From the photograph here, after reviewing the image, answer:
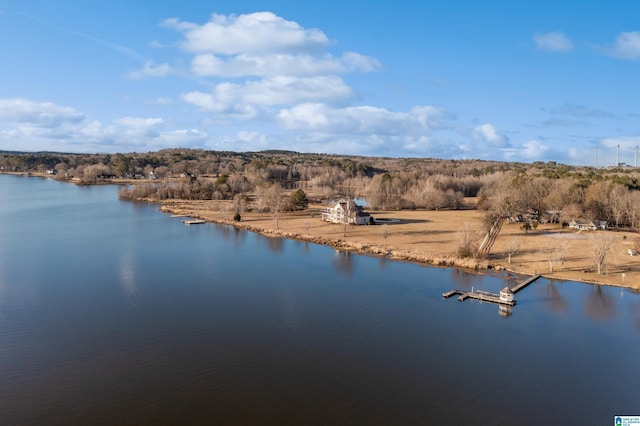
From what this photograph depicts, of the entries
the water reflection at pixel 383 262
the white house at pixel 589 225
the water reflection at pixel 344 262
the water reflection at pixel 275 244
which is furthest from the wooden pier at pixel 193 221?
the white house at pixel 589 225

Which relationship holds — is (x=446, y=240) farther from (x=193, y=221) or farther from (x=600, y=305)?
(x=193, y=221)

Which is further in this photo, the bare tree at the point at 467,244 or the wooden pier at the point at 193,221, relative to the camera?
the wooden pier at the point at 193,221

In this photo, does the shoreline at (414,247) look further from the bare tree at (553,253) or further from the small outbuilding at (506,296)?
the small outbuilding at (506,296)

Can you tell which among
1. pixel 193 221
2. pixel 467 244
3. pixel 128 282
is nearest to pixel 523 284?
pixel 467 244

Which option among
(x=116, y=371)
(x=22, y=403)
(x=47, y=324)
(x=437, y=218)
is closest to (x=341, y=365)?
(x=116, y=371)

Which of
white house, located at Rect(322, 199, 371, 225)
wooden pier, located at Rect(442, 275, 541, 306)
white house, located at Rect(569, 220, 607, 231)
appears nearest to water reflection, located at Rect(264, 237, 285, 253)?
white house, located at Rect(322, 199, 371, 225)

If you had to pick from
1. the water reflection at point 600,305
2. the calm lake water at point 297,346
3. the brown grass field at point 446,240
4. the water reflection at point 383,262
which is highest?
the brown grass field at point 446,240
